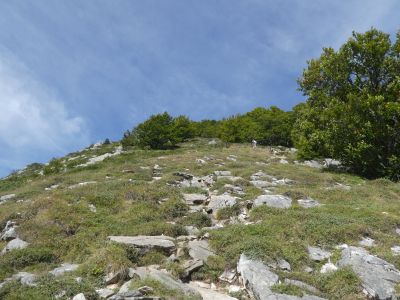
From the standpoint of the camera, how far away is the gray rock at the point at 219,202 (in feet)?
56.1

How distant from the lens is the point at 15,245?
1328 cm

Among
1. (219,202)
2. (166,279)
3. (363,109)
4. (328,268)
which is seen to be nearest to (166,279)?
(166,279)

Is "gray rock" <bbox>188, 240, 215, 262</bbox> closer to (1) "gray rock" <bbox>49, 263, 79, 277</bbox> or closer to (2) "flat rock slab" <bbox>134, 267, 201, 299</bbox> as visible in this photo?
(2) "flat rock slab" <bbox>134, 267, 201, 299</bbox>

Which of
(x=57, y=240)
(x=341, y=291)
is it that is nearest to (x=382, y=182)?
(x=341, y=291)

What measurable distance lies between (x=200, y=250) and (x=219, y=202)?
5278 millimetres

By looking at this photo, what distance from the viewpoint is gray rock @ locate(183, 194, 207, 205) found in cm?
1800

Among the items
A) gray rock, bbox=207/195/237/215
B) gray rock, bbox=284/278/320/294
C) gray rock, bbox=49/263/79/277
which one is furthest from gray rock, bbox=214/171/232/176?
gray rock, bbox=284/278/320/294

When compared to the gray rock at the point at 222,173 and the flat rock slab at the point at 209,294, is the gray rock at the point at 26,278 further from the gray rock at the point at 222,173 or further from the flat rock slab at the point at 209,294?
the gray rock at the point at 222,173

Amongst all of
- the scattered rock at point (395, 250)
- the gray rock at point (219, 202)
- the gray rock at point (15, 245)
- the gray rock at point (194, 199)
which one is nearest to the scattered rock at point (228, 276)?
the scattered rock at point (395, 250)

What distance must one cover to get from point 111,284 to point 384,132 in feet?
66.6

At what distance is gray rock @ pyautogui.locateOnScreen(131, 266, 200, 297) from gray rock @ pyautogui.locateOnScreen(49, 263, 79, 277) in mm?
1680

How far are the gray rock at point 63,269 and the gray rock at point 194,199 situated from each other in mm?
6933

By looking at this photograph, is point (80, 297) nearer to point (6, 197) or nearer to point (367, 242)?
point (367, 242)

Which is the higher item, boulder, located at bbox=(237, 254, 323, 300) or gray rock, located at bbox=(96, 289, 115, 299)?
gray rock, located at bbox=(96, 289, 115, 299)
